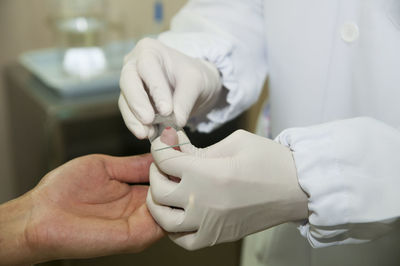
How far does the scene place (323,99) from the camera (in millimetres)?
668

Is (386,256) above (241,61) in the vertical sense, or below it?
below

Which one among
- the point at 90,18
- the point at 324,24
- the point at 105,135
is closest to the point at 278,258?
the point at 324,24

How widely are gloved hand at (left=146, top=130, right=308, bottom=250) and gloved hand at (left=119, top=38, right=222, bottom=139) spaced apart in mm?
60

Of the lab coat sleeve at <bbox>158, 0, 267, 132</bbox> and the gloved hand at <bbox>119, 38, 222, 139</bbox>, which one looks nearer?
the gloved hand at <bbox>119, 38, 222, 139</bbox>

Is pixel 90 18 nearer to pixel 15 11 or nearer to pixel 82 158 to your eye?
pixel 15 11

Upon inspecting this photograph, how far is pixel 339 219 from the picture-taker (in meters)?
0.48

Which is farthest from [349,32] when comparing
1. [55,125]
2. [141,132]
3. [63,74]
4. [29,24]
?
[29,24]

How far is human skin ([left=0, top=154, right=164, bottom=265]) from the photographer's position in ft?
1.90

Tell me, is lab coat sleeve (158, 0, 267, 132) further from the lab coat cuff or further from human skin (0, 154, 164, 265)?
human skin (0, 154, 164, 265)

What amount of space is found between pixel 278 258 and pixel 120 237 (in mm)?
277

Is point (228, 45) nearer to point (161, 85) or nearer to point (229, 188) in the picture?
point (161, 85)

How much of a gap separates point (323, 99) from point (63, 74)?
37.2 inches

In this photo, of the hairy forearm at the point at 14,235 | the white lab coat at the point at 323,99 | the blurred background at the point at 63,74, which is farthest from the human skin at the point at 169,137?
the blurred background at the point at 63,74

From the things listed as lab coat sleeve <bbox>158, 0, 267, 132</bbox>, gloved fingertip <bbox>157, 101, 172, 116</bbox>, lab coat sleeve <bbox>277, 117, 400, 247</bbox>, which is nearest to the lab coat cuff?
lab coat sleeve <bbox>158, 0, 267, 132</bbox>
